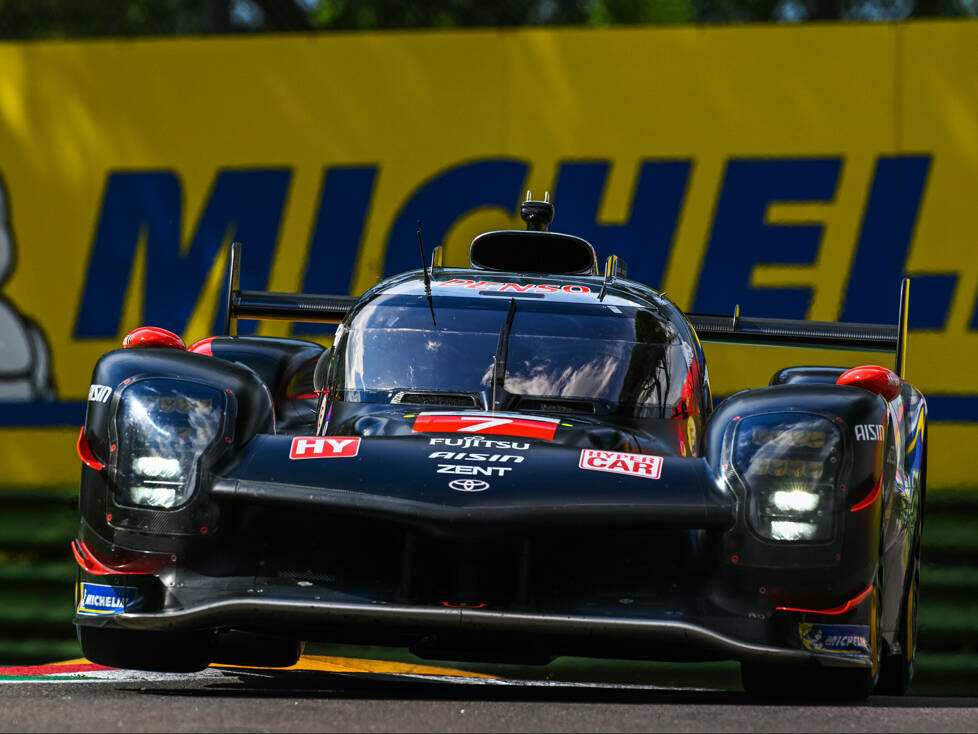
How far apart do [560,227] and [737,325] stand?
2020 millimetres

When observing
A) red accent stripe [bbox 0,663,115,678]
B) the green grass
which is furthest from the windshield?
the green grass

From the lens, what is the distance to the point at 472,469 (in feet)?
14.7

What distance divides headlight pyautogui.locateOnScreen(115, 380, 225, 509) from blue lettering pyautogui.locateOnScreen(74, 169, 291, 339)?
390 cm

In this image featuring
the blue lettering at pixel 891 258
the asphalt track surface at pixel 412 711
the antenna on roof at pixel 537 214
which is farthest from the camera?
the blue lettering at pixel 891 258

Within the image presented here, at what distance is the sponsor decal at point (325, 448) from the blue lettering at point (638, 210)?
390 cm

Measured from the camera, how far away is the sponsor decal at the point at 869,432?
4.52 meters

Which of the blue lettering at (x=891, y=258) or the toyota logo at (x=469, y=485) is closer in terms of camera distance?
the toyota logo at (x=469, y=485)

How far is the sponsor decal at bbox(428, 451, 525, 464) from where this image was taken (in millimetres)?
4543

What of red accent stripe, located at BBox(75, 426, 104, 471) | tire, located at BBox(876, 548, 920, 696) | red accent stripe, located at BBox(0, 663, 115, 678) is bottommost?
red accent stripe, located at BBox(0, 663, 115, 678)

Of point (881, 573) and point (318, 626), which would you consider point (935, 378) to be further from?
point (318, 626)

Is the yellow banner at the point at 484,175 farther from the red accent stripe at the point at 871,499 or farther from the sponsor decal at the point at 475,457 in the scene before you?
the sponsor decal at the point at 475,457

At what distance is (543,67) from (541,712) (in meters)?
4.75

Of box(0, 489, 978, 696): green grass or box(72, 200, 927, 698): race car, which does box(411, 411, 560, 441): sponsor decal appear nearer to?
box(72, 200, 927, 698): race car

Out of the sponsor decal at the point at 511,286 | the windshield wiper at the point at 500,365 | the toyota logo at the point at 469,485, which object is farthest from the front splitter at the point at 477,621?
the sponsor decal at the point at 511,286
